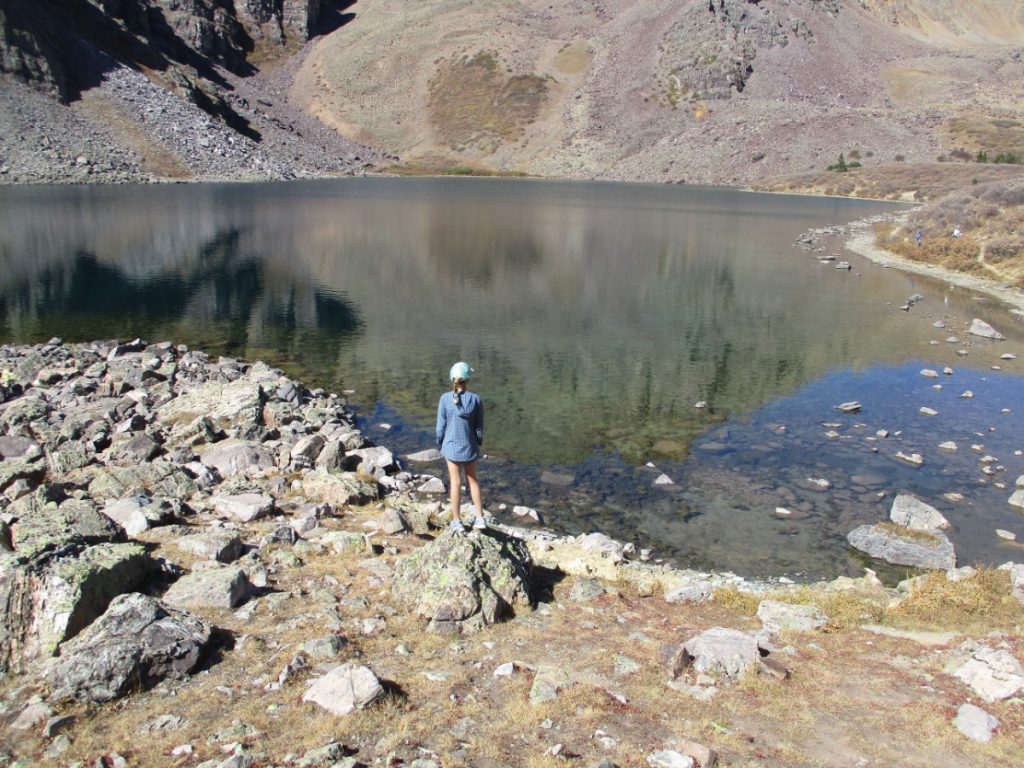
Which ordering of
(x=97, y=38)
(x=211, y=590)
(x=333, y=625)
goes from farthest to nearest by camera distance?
1. (x=97, y=38)
2. (x=211, y=590)
3. (x=333, y=625)

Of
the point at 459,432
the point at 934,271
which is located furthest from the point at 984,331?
the point at 459,432

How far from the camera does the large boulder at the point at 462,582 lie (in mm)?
9070

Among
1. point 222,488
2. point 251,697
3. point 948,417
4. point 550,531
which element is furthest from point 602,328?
point 251,697

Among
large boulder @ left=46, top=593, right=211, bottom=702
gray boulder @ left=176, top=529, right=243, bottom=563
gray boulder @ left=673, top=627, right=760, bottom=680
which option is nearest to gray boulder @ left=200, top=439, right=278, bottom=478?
gray boulder @ left=176, top=529, right=243, bottom=563

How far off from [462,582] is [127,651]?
12.3 feet

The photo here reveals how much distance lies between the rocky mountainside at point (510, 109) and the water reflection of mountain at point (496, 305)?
51047 mm

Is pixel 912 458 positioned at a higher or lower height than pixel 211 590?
lower

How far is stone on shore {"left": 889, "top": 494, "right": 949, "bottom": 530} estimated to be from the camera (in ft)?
46.9

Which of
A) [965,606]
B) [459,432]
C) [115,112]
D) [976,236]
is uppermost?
[115,112]

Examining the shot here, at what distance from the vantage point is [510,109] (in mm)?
188375

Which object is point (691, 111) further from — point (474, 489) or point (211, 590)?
point (211, 590)

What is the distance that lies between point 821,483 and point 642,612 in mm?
8314

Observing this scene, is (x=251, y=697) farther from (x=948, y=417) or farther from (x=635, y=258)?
(x=635, y=258)

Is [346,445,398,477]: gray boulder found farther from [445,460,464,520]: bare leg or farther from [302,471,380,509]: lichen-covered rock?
[445,460,464,520]: bare leg
